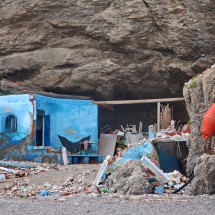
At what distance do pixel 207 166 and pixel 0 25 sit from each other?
14.9 m

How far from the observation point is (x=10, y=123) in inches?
785

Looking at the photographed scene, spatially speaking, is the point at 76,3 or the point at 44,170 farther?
the point at 76,3

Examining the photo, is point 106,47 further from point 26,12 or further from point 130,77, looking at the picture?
point 26,12

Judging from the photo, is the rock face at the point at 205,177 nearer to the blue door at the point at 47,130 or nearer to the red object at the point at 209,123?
the red object at the point at 209,123

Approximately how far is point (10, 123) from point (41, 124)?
4.49 feet

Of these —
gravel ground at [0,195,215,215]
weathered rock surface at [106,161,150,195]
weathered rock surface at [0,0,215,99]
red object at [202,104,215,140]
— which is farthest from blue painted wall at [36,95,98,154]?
gravel ground at [0,195,215,215]

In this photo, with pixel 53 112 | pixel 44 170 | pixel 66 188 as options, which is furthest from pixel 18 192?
pixel 53 112

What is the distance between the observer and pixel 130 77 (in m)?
→ 22.7

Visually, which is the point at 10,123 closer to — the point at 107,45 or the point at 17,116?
the point at 17,116

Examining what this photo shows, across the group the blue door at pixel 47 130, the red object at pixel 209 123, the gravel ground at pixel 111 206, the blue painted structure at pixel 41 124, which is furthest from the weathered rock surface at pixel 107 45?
the gravel ground at pixel 111 206

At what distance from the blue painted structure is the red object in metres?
Result: 8.62

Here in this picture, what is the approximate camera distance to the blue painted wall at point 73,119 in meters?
21.0

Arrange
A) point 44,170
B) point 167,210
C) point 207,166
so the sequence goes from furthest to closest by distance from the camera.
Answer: point 44,170, point 207,166, point 167,210

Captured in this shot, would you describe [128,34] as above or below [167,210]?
above
